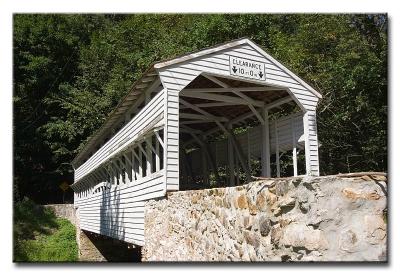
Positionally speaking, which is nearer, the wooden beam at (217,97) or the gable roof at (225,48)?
the gable roof at (225,48)

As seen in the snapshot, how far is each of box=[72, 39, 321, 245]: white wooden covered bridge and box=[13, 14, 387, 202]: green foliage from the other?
3.80 metres

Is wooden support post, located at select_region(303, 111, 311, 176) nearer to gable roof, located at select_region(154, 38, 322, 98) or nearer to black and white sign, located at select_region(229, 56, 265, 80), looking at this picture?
gable roof, located at select_region(154, 38, 322, 98)

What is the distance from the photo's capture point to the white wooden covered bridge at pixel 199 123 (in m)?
8.24

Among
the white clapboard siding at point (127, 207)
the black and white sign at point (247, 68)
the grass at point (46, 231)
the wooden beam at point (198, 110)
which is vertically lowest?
the grass at point (46, 231)

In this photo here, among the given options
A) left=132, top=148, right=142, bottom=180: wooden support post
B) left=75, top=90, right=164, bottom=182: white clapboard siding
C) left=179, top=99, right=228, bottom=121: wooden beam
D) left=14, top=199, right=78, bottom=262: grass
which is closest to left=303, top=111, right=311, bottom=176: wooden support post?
left=179, top=99, right=228, bottom=121: wooden beam

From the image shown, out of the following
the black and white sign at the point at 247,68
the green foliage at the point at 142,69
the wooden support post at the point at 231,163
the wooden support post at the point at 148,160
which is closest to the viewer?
the wooden support post at the point at 148,160

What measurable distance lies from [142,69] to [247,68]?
15831 millimetres

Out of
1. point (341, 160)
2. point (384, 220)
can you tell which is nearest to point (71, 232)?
point (341, 160)

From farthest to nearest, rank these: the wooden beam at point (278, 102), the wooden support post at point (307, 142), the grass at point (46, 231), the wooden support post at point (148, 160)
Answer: the grass at point (46, 231), the wooden beam at point (278, 102), the wooden support post at point (307, 142), the wooden support post at point (148, 160)

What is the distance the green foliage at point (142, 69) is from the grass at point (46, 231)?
226cm

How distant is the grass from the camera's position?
19.1 meters

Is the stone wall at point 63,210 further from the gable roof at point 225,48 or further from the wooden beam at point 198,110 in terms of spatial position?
the gable roof at point 225,48

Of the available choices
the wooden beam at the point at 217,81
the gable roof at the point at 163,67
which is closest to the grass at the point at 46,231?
the gable roof at the point at 163,67
